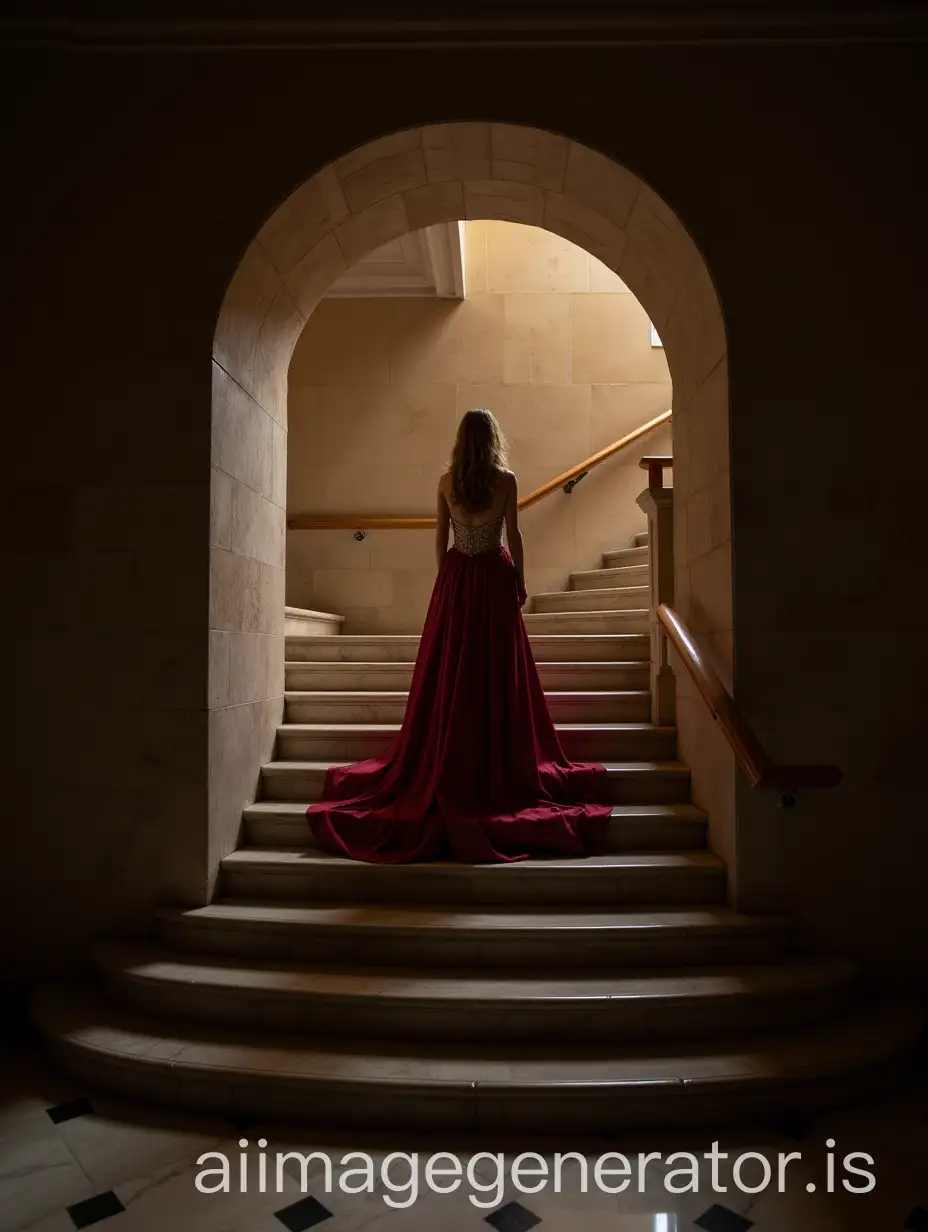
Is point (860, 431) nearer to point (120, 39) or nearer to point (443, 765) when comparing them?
point (443, 765)

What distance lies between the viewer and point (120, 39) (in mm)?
3127

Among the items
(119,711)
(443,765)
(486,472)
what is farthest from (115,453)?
(443,765)

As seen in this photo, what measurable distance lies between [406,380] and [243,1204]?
552 centimetres

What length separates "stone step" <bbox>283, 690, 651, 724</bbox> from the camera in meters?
3.99

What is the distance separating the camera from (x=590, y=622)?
493 centimetres

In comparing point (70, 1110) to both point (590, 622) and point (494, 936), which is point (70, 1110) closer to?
point (494, 936)

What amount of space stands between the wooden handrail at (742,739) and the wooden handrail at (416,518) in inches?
124

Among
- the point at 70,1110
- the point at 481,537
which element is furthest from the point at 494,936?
the point at 481,537

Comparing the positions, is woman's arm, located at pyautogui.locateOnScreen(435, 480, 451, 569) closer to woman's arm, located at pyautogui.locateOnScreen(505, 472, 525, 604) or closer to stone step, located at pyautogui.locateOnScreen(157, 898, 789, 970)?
woman's arm, located at pyautogui.locateOnScreen(505, 472, 525, 604)

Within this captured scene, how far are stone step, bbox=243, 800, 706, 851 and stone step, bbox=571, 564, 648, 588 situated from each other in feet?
7.41

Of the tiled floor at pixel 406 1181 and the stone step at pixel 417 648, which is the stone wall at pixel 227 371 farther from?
the stone step at pixel 417 648

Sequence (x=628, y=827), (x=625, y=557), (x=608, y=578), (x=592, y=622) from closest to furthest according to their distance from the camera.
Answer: (x=628, y=827), (x=592, y=622), (x=608, y=578), (x=625, y=557)

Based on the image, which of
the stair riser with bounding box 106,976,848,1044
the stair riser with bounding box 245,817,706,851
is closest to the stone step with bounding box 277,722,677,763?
the stair riser with bounding box 245,817,706,851

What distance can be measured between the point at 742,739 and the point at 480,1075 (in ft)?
4.20
